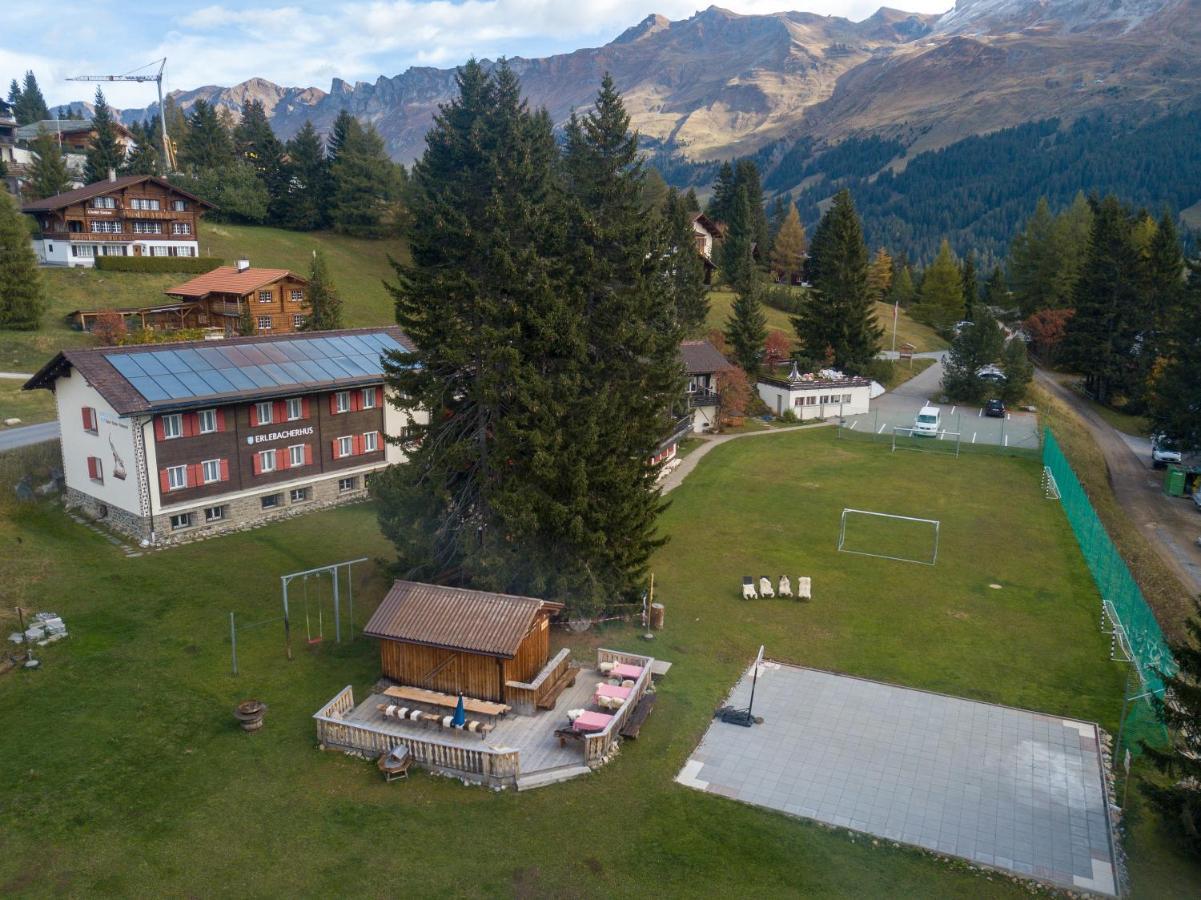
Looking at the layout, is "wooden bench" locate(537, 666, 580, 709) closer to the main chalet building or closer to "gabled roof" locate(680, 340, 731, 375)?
the main chalet building

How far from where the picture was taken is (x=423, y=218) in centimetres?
2836

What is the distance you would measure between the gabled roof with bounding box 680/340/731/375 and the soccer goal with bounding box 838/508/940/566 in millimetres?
22003

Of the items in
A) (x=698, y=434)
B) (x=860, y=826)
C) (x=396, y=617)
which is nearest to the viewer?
(x=860, y=826)

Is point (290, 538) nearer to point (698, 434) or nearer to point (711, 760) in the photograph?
point (711, 760)

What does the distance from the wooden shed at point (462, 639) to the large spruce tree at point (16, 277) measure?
52.6 metres

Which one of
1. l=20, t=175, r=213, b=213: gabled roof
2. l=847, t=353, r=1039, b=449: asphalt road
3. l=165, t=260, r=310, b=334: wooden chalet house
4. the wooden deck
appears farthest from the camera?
l=20, t=175, r=213, b=213: gabled roof

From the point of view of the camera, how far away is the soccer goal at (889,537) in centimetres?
3734

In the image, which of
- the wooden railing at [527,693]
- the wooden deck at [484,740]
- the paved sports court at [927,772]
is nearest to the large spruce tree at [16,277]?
the wooden deck at [484,740]

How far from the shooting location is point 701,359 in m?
63.8

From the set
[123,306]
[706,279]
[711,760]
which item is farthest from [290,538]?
[706,279]

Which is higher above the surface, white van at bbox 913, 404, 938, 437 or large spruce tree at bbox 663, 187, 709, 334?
large spruce tree at bbox 663, 187, 709, 334

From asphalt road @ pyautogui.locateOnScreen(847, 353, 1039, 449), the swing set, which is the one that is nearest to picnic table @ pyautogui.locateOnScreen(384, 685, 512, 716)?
the swing set

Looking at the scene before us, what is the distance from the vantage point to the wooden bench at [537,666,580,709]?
76.5ft

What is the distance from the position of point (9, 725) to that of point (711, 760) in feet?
58.0
